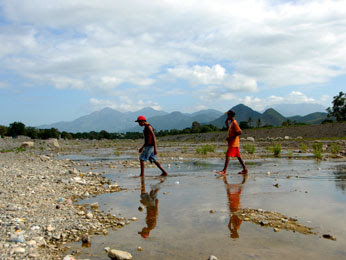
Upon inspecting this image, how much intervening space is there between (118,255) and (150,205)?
9.22 ft

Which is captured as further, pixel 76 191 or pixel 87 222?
pixel 76 191

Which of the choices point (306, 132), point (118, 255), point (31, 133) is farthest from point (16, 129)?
point (118, 255)

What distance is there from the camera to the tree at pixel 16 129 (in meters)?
73.8

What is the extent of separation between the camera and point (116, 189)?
855cm

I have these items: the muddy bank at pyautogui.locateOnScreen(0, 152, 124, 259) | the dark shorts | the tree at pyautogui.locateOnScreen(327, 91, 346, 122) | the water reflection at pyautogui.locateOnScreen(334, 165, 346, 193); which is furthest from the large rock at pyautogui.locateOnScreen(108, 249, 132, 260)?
the tree at pyautogui.locateOnScreen(327, 91, 346, 122)

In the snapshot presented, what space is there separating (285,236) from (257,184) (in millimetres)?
4306

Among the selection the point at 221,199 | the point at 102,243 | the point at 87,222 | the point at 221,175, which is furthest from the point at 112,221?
the point at 221,175

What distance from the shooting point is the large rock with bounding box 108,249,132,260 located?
3.79 metres

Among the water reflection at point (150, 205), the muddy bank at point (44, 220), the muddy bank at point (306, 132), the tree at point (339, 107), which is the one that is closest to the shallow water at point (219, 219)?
the water reflection at point (150, 205)

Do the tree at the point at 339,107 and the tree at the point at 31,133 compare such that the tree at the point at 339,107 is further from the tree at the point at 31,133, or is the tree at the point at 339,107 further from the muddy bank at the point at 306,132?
the tree at the point at 31,133

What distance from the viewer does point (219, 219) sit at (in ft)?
17.9

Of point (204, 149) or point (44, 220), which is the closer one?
point (44, 220)

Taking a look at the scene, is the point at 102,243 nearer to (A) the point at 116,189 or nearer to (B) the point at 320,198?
(A) the point at 116,189

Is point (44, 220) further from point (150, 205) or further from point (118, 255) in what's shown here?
point (150, 205)
